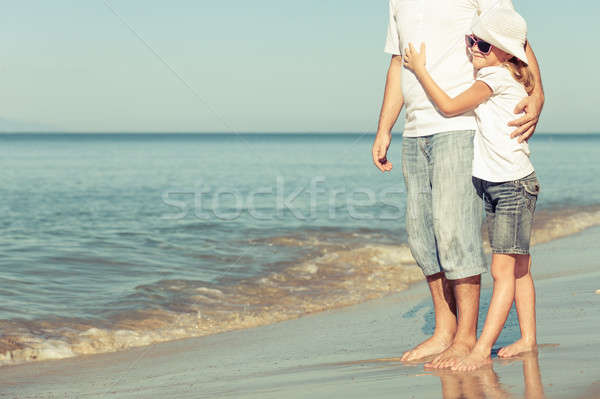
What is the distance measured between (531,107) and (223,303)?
3.38 metres

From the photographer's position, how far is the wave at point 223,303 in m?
4.29

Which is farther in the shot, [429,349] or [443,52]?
[429,349]

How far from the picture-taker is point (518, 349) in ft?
9.20

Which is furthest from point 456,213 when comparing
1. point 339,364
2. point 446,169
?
point 339,364

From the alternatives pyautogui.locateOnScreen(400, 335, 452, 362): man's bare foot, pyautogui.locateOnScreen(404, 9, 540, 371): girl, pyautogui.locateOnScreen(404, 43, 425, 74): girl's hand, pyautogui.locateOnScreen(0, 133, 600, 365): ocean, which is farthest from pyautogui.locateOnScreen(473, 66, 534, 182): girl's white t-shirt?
pyautogui.locateOnScreen(0, 133, 600, 365): ocean

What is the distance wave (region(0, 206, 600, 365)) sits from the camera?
4293mm

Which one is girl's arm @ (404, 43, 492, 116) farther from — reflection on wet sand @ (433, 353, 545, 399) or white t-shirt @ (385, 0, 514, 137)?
reflection on wet sand @ (433, 353, 545, 399)

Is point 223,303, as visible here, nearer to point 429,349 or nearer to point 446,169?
point 429,349

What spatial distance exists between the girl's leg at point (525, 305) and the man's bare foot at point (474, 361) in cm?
19

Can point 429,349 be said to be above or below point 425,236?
below

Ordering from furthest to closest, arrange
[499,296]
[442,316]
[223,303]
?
1. [223,303]
2. [442,316]
3. [499,296]

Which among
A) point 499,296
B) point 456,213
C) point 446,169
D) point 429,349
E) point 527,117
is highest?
point 527,117

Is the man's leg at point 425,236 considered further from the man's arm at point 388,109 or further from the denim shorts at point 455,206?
the man's arm at point 388,109

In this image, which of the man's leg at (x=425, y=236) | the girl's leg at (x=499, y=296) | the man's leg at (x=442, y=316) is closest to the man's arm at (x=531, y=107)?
the man's leg at (x=425, y=236)
